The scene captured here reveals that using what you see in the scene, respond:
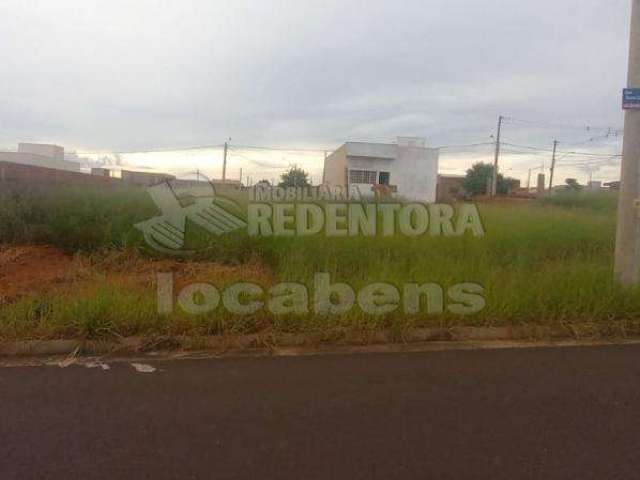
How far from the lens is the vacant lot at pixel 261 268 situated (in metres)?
4.13

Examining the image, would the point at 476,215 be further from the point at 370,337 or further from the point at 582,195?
the point at 582,195

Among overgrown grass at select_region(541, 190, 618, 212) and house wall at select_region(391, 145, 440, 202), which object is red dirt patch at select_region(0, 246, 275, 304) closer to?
overgrown grass at select_region(541, 190, 618, 212)

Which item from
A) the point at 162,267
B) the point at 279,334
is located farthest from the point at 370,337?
the point at 162,267

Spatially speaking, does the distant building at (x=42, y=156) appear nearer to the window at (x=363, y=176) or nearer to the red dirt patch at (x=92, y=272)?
the window at (x=363, y=176)

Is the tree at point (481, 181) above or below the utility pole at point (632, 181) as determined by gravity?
above

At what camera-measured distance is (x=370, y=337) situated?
4.12 meters

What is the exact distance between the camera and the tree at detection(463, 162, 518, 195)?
34.6m

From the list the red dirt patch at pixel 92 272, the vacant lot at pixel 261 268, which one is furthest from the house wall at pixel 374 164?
the red dirt patch at pixel 92 272

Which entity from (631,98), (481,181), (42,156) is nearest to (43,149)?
(42,156)

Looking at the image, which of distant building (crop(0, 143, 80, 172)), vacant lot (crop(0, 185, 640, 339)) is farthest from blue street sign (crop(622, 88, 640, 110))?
distant building (crop(0, 143, 80, 172))

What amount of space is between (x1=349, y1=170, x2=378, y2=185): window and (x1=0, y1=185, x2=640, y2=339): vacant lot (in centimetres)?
1760

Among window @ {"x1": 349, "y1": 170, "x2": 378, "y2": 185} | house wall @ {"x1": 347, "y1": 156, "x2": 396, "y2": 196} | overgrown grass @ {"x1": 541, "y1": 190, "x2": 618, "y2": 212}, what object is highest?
house wall @ {"x1": 347, "y1": 156, "x2": 396, "y2": 196}

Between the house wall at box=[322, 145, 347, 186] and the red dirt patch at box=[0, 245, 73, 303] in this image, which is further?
the house wall at box=[322, 145, 347, 186]

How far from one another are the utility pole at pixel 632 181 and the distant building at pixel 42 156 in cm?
3076
